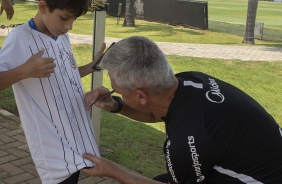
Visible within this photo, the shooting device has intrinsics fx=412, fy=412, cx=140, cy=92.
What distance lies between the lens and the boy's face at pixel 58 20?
2.07m

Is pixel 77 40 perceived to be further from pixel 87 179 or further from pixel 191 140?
pixel 191 140

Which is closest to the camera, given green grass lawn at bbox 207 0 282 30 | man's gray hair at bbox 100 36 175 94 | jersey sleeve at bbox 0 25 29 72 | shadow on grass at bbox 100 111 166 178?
man's gray hair at bbox 100 36 175 94

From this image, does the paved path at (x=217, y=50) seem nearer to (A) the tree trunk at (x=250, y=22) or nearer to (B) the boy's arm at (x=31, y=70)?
(A) the tree trunk at (x=250, y=22)

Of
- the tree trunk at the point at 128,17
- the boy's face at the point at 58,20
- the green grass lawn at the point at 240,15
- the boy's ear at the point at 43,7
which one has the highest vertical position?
the boy's ear at the point at 43,7

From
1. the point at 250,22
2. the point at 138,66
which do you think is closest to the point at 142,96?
the point at 138,66

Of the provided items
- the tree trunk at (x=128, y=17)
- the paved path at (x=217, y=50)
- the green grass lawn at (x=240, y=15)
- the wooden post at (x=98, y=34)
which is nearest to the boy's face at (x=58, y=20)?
the wooden post at (x=98, y=34)

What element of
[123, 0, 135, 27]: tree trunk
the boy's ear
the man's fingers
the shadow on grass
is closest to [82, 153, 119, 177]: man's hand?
the man's fingers

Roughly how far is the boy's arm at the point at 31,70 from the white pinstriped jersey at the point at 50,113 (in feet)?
0.33

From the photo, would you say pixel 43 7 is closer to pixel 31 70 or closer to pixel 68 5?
pixel 68 5

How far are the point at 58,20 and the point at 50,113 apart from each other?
0.47 m

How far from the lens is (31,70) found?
1.88m

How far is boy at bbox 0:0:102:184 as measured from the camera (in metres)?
2.04

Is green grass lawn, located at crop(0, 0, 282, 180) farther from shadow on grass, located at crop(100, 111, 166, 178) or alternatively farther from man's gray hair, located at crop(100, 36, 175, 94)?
man's gray hair, located at crop(100, 36, 175, 94)

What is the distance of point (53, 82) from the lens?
210 cm
